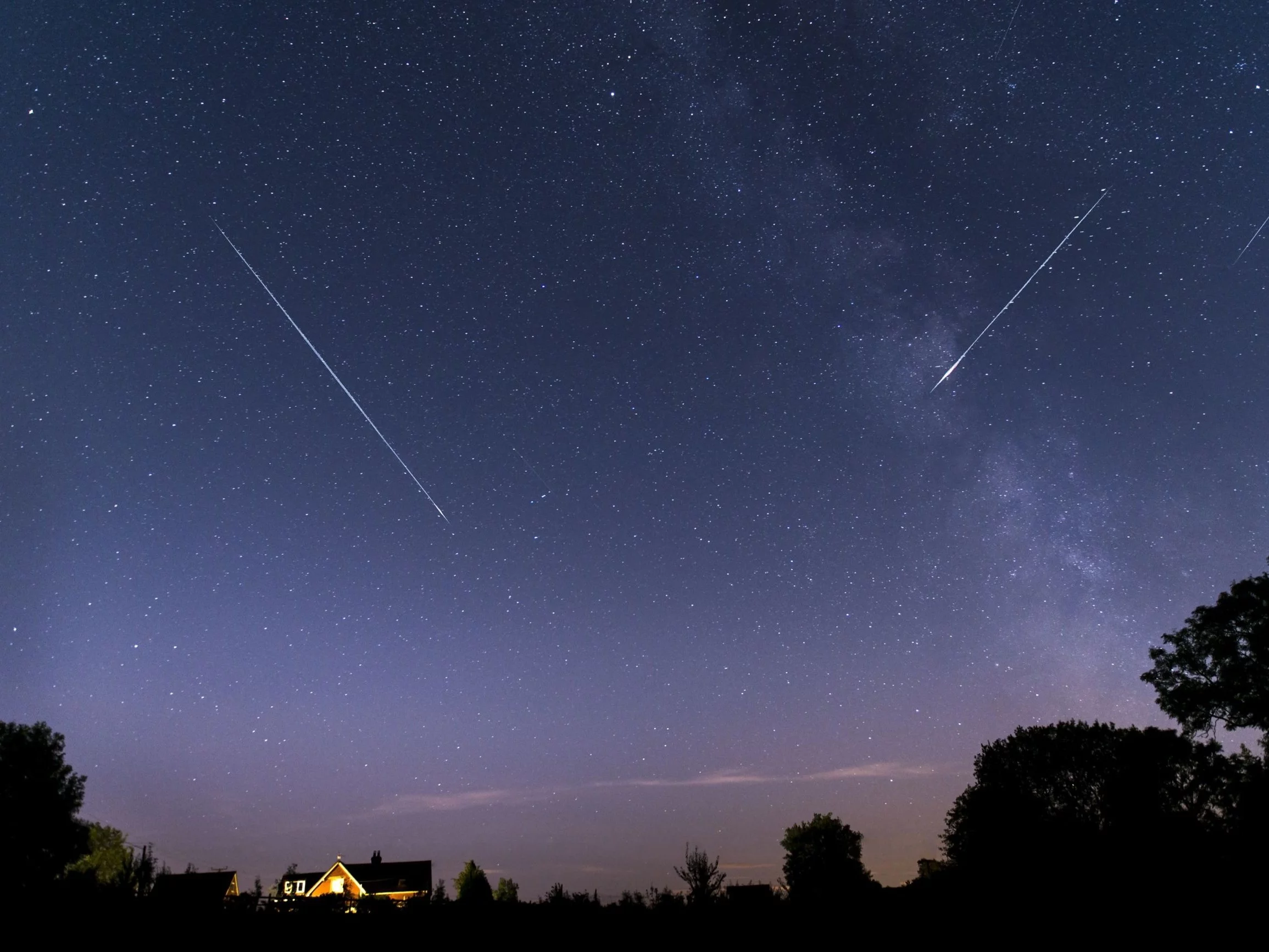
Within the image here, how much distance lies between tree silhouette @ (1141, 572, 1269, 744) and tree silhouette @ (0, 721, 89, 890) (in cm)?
6255

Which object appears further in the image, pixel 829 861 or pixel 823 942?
pixel 829 861

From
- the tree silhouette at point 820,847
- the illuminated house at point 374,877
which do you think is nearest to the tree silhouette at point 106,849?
the illuminated house at point 374,877

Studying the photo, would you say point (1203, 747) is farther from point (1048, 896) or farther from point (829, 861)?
point (829, 861)

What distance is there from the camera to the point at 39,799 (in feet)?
157

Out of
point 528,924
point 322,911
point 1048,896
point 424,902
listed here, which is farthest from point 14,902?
point 1048,896

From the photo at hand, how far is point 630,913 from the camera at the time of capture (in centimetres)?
931

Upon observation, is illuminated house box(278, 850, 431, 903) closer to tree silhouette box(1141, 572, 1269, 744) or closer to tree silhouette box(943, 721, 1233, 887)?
tree silhouette box(943, 721, 1233, 887)

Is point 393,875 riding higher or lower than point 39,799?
lower

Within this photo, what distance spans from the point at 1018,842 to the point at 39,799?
5712cm

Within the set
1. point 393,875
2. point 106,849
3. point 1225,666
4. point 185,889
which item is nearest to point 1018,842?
point 1225,666

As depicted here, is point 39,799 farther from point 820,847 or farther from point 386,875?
point 820,847

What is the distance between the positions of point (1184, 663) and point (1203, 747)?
6.98 metres

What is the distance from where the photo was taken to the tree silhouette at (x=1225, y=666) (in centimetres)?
2839

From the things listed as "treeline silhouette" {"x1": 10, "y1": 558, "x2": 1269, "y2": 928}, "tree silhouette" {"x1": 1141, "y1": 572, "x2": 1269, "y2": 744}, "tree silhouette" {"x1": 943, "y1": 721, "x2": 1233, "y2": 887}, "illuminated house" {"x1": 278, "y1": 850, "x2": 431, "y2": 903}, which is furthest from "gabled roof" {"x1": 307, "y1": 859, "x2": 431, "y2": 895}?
"tree silhouette" {"x1": 1141, "y1": 572, "x2": 1269, "y2": 744}
